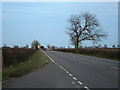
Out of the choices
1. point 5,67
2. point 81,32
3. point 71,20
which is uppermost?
point 71,20

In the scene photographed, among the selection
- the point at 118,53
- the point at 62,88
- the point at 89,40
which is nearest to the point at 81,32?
the point at 89,40

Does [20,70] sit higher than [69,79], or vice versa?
[69,79]

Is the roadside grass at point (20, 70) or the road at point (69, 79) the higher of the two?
the road at point (69, 79)

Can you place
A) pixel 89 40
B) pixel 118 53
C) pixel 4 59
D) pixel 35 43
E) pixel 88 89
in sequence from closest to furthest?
pixel 88 89, pixel 4 59, pixel 118 53, pixel 89 40, pixel 35 43

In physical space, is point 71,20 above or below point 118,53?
above

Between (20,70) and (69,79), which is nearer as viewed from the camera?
(69,79)

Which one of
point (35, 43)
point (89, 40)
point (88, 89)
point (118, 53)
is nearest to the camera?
point (88, 89)

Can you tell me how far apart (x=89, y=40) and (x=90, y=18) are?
7.72 metres

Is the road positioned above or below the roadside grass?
above

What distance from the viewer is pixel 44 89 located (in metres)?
8.21

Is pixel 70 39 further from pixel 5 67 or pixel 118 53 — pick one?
pixel 5 67

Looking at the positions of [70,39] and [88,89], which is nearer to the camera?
[88,89]

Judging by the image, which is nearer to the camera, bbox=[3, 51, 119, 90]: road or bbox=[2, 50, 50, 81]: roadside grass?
bbox=[3, 51, 119, 90]: road

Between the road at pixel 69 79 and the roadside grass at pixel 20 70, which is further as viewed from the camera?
the roadside grass at pixel 20 70
